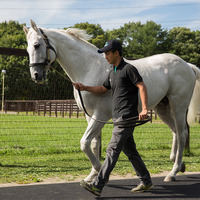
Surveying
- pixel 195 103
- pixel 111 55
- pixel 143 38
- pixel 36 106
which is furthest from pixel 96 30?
pixel 111 55

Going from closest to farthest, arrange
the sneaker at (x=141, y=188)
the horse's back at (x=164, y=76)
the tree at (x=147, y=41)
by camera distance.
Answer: the sneaker at (x=141, y=188) < the horse's back at (x=164, y=76) < the tree at (x=147, y=41)

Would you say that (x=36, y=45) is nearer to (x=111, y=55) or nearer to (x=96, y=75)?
(x=96, y=75)

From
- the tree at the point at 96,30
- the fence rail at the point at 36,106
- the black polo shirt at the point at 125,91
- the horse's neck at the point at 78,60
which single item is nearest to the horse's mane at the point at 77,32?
the horse's neck at the point at 78,60

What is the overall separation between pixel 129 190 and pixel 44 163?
277 centimetres

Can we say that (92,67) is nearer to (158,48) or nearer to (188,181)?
(188,181)

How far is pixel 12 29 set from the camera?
2549 inches

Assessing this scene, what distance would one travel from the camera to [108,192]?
14.6 ft

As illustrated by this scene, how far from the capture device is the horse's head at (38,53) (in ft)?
15.3

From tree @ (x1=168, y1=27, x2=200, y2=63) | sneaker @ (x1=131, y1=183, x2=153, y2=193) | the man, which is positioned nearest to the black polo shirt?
the man

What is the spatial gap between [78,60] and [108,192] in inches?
80.5

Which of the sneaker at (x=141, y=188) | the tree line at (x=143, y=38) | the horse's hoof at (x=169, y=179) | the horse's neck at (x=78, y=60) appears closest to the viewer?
the sneaker at (x=141, y=188)

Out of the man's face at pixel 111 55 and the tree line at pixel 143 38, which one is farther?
the tree line at pixel 143 38

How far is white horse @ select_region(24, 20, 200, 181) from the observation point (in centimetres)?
470

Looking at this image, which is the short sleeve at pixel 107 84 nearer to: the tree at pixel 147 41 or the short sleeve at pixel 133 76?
the short sleeve at pixel 133 76
